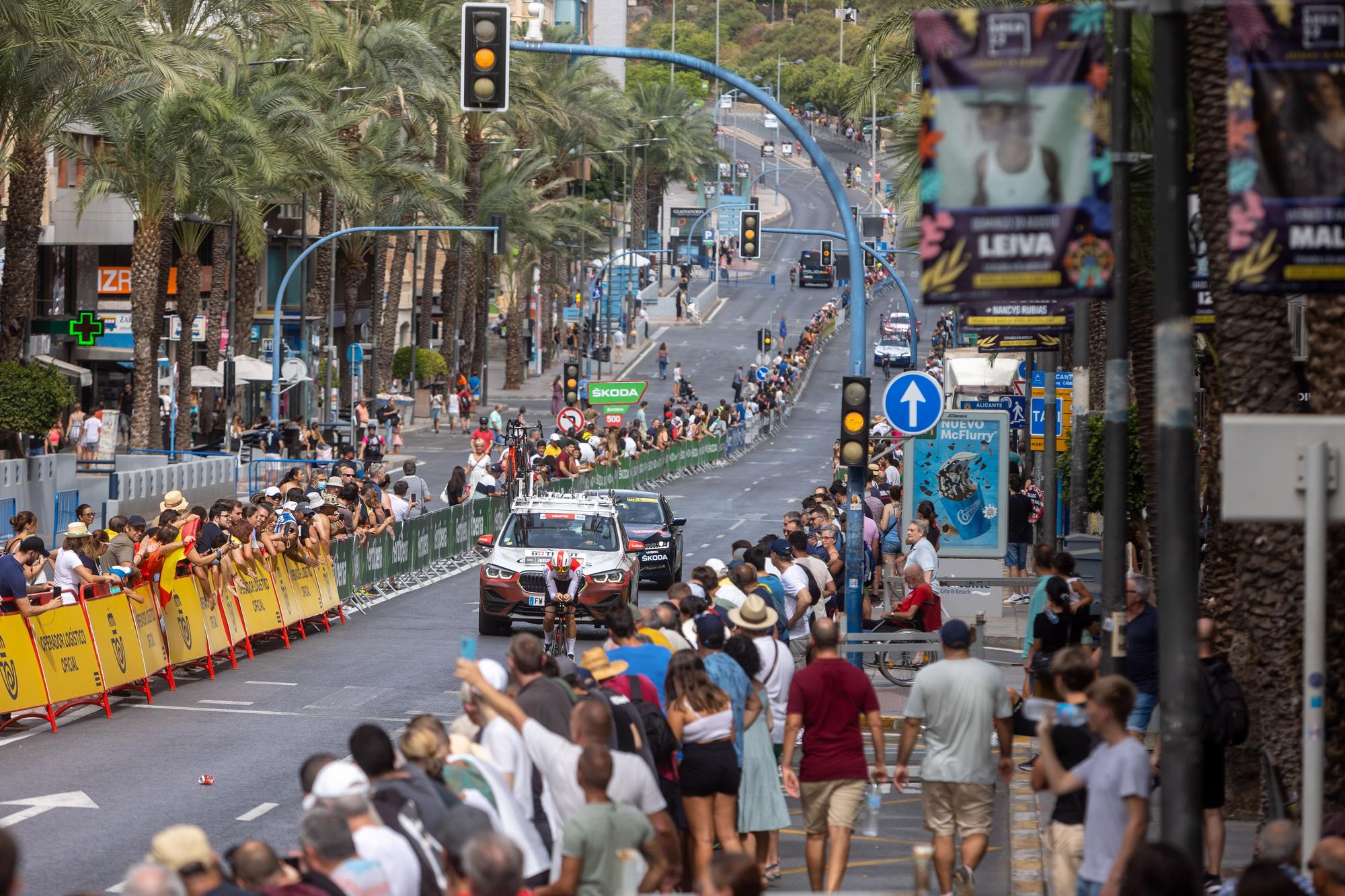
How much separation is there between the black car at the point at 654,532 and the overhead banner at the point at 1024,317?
378 inches

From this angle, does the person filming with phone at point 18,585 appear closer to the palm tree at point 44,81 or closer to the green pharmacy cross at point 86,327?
the palm tree at point 44,81

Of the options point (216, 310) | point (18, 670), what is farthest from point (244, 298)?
point (18, 670)

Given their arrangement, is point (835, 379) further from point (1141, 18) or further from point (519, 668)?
point (519, 668)

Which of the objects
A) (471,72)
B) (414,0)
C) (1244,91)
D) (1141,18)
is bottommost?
(1244,91)

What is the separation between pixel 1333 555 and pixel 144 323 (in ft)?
124

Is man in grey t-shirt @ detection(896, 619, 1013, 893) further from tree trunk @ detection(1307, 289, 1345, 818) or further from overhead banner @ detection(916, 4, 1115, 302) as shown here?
overhead banner @ detection(916, 4, 1115, 302)

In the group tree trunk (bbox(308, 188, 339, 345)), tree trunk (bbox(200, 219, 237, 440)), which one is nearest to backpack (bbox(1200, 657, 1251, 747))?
tree trunk (bbox(200, 219, 237, 440))

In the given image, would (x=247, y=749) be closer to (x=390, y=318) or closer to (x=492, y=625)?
(x=492, y=625)

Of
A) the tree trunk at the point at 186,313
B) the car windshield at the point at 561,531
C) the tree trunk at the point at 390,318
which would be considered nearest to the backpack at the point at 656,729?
the car windshield at the point at 561,531

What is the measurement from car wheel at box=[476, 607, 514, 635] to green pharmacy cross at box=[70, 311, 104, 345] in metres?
24.8

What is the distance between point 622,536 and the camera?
26375mm

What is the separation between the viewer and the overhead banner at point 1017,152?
8273 mm

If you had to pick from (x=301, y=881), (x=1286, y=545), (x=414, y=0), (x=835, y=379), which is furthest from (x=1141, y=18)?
(x=835, y=379)

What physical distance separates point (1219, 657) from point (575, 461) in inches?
1374
